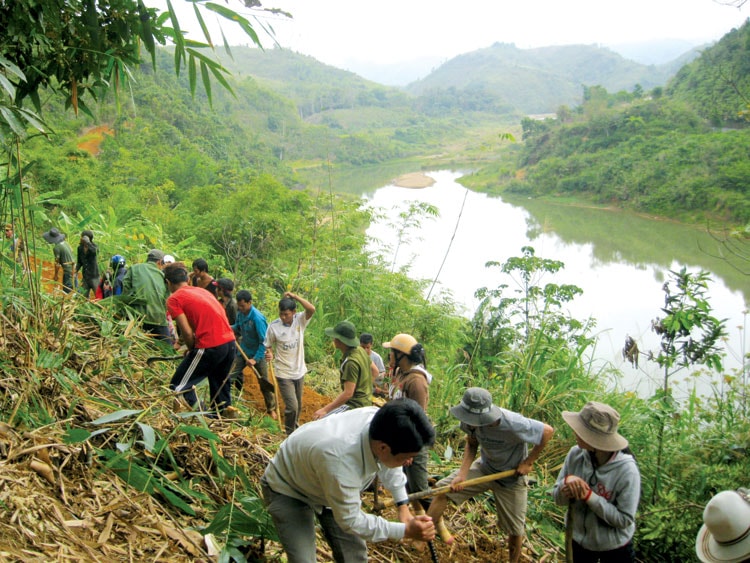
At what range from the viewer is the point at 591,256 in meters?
24.5

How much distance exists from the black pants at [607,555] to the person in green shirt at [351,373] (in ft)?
5.53

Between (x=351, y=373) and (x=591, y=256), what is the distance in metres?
22.6

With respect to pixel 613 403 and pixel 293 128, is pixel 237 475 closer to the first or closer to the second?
pixel 613 403

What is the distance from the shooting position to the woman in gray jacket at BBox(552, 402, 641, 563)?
2777 mm

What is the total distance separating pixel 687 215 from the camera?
28484mm

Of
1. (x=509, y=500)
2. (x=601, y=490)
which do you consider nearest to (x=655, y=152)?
(x=509, y=500)

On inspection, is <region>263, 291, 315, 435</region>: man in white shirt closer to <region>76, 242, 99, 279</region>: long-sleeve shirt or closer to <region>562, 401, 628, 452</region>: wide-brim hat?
<region>562, 401, 628, 452</region>: wide-brim hat

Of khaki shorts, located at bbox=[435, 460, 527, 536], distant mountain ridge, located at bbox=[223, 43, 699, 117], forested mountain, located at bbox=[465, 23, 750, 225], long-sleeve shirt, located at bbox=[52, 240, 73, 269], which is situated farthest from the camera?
distant mountain ridge, located at bbox=[223, 43, 699, 117]

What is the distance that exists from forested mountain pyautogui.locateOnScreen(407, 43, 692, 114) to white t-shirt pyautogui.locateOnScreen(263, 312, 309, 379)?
102 meters

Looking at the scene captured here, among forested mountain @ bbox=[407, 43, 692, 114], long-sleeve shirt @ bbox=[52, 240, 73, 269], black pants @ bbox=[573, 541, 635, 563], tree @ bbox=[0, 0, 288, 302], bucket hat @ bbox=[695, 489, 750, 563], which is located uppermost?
forested mountain @ bbox=[407, 43, 692, 114]

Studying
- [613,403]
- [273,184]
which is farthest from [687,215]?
[613,403]

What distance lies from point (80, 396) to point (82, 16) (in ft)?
6.22

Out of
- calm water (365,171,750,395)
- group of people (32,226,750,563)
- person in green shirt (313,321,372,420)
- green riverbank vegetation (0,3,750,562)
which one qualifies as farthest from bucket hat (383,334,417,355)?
calm water (365,171,750,395)

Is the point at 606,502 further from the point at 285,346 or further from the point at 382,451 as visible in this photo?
the point at 285,346
